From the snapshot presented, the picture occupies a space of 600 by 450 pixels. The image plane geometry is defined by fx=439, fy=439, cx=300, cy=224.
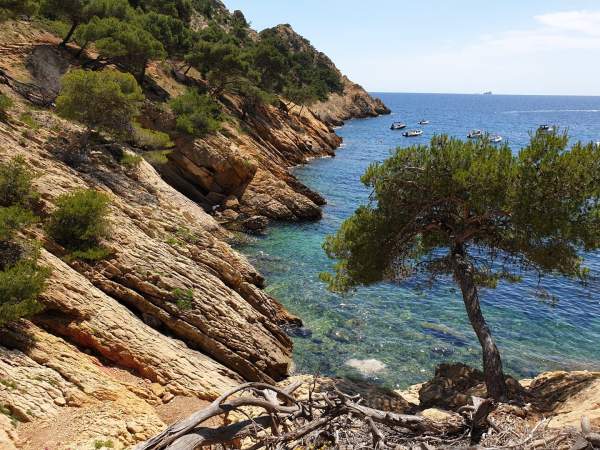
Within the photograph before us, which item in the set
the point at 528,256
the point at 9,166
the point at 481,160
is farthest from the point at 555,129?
the point at 9,166

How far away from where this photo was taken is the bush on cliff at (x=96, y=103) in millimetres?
22875

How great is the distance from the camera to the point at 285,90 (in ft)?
263

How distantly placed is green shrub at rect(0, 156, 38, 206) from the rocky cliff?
3.47 feet

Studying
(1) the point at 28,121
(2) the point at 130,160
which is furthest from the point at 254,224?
(1) the point at 28,121

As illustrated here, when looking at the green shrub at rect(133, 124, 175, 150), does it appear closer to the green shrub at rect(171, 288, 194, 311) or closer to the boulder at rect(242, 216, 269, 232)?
the boulder at rect(242, 216, 269, 232)

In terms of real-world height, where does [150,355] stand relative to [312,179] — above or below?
below

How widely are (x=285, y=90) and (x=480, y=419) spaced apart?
7839 cm

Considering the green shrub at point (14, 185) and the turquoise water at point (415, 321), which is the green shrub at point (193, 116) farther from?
the green shrub at point (14, 185)

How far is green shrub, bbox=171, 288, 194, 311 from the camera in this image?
16.4 metres

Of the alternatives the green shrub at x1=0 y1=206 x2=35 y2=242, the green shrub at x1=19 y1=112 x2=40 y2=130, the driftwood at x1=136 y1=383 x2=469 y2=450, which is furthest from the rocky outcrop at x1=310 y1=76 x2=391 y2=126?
the driftwood at x1=136 y1=383 x2=469 y2=450

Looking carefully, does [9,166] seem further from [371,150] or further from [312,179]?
[371,150]

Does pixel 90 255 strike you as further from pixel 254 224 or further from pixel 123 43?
pixel 123 43

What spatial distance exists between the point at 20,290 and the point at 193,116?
27741mm

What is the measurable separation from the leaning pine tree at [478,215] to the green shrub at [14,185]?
11685 mm
